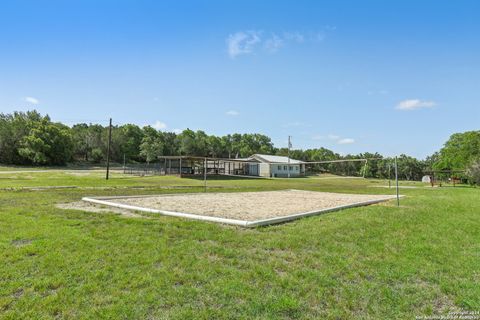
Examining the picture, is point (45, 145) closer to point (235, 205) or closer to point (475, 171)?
point (235, 205)

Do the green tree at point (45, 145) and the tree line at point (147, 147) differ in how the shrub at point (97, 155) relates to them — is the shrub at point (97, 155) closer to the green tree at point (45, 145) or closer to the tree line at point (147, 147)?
the tree line at point (147, 147)

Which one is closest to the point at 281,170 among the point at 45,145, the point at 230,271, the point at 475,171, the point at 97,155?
the point at 475,171

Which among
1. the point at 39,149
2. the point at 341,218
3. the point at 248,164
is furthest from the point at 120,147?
the point at 341,218

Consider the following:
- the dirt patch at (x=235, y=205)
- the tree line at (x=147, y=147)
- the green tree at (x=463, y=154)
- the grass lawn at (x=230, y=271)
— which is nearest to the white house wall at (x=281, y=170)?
the tree line at (x=147, y=147)

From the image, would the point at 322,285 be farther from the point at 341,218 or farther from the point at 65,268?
the point at 341,218

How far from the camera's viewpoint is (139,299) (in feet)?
9.41

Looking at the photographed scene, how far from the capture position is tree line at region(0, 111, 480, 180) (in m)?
43.4

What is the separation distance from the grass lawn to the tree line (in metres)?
32.6

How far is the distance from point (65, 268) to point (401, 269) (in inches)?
167

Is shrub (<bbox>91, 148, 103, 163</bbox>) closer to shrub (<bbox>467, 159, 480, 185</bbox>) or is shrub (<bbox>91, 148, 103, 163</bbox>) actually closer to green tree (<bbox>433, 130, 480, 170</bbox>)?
green tree (<bbox>433, 130, 480, 170</bbox>)

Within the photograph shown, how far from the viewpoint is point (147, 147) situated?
2192 inches

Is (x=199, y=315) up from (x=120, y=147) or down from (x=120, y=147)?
down

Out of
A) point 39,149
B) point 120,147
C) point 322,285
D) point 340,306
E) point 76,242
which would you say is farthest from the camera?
point 120,147

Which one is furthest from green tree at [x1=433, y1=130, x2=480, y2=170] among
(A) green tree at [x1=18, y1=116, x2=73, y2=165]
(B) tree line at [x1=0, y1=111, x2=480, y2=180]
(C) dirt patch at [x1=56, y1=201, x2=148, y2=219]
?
(A) green tree at [x1=18, y1=116, x2=73, y2=165]
